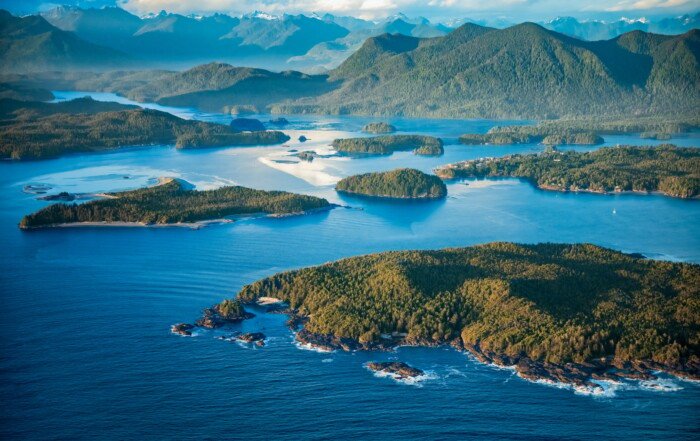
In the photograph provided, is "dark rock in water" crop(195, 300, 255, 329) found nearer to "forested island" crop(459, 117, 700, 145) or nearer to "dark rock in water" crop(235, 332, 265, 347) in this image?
"dark rock in water" crop(235, 332, 265, 347)

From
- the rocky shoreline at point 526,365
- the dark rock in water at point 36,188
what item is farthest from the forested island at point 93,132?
the rocky shoreline at point 526,365

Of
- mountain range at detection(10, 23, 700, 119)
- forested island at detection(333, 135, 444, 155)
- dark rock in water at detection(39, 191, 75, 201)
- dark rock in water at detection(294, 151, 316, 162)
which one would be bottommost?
dark rock in water at detection(39, 191, 75, 201)

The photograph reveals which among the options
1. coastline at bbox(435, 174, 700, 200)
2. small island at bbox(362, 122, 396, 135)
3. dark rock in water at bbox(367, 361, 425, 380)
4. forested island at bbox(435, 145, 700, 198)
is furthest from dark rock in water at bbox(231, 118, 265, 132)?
dark rock in water at bbox(367, 361, 425, 380)

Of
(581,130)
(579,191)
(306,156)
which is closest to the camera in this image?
(579,191)

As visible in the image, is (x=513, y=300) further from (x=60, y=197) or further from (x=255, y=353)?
(x=60, y=197)

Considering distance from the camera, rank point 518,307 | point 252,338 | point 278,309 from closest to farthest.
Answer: point 252,338
point 518,307
point 278,309

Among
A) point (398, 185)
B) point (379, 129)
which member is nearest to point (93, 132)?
point (379, 129)

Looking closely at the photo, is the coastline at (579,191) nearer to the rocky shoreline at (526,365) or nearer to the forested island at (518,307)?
the forested island at (518,307)

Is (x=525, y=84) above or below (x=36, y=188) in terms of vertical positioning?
above
